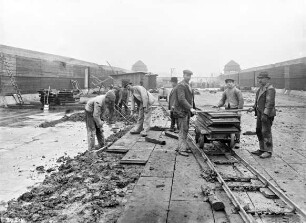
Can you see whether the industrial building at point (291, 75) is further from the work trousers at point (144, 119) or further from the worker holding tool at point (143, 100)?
the worker holding tool at point (143, 100)

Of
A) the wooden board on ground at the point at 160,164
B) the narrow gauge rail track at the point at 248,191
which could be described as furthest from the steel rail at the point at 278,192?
the wooden board on ground at the point at 160,164

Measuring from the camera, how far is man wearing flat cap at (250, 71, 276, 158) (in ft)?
22.6

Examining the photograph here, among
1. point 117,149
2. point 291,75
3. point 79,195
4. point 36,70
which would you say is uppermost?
point 291,75

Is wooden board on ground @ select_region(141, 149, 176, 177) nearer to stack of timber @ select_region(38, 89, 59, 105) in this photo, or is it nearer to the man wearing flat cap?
the man wearing flat cap

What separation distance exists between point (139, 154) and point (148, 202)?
2.70m

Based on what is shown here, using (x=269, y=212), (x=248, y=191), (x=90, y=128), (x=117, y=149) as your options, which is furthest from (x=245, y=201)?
(x=90, y=128)

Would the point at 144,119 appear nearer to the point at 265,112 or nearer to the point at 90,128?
the point at 90,128

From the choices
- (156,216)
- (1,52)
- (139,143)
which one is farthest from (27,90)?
Result: (156,216)

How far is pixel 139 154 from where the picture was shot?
6953 millimetres

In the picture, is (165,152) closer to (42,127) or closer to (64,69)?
(42,127)

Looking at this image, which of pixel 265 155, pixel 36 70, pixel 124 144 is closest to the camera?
pixel 265 155

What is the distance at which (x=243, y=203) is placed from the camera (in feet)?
14.2

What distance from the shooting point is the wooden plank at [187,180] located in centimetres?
454

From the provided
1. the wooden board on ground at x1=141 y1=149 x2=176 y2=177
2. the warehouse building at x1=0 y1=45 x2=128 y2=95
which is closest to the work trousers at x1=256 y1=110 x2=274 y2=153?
the wooden board on ground at x1=141 y1=149 x2=176 y2=177
